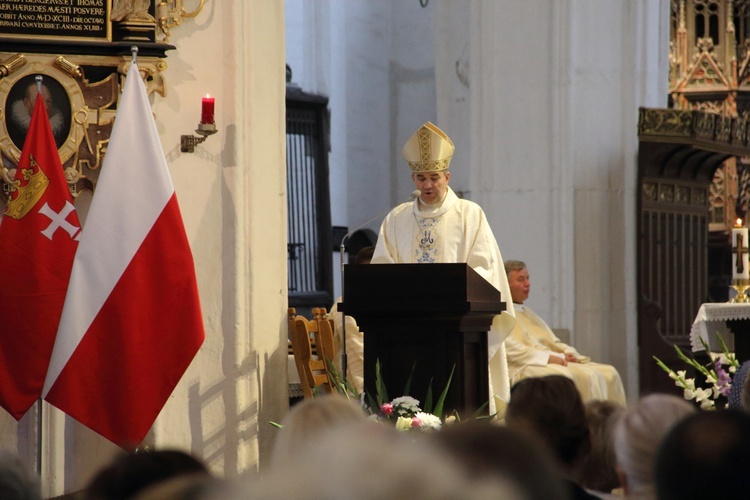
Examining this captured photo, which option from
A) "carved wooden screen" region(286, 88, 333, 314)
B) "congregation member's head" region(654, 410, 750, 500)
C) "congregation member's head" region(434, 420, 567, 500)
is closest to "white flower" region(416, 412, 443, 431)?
"congregation member's head" region(654, 410, 750, 500)

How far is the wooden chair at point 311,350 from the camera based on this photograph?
750cm

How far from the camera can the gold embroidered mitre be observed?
23.3ft

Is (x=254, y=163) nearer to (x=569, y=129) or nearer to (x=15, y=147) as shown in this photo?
(x=15, y=147)

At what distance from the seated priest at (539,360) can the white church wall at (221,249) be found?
7.77 ft

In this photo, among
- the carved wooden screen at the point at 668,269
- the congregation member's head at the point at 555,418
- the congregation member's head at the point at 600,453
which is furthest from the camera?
the carved wooden screen at the point at 668,269

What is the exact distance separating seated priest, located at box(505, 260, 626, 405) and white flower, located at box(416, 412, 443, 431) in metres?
2.93

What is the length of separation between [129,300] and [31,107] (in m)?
1.24

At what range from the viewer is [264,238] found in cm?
720

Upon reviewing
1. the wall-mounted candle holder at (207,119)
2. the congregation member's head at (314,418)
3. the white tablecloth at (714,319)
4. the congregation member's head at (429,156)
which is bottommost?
the white tablecloth at (714,319)

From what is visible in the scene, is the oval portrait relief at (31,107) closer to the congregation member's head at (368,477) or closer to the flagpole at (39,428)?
the flagpole at (39,428)

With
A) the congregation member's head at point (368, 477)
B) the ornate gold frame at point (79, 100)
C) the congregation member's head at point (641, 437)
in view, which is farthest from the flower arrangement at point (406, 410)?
the congregation member's head at point (368, 477)

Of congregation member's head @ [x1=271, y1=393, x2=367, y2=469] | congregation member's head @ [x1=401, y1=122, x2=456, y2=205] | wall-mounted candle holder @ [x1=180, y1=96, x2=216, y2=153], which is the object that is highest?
wall-mounted candle holder @ [x1=180, y1=96, x2=216, y2=153]

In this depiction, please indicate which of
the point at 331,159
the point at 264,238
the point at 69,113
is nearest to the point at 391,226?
the point at 264,238

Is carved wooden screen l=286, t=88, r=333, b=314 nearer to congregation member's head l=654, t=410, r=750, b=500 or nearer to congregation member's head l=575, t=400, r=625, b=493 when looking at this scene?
congregation member's head l=575, t=400, r=625, b=493
